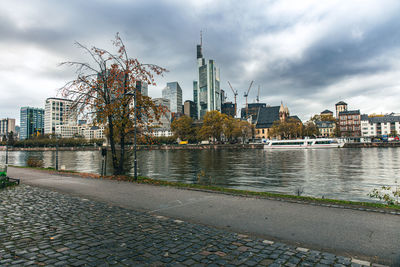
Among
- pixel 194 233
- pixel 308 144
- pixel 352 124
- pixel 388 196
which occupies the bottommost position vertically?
pixel 194 233

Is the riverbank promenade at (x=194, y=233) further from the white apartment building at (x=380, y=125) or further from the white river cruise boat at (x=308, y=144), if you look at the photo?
the white apartment building at (x=380, y=125)

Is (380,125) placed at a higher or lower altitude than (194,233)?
higher

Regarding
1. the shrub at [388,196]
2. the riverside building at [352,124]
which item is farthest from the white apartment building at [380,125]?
the shrub at [388,196]

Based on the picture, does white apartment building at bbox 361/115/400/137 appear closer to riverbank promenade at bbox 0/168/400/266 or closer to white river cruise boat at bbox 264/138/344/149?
white river cruise boat at bbox 264/138/344/149

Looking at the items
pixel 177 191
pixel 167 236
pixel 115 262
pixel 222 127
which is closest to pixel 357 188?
pixel 177 191

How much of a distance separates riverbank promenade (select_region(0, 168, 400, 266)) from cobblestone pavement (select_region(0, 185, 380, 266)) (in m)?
0.02

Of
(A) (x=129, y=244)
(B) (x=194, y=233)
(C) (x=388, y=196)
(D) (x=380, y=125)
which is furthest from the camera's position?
(D) (x=380, y=125)

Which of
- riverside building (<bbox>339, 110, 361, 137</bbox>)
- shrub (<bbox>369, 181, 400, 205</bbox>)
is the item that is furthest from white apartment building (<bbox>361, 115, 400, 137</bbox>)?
shrub (<bbox>369, 181, 400, 205</bbox>)

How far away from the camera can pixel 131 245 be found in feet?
19.9

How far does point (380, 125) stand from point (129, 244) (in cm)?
19576

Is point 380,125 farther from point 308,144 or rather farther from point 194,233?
point 194,233

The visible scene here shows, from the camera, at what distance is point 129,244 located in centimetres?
614

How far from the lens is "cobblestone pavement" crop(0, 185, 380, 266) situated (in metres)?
5.23

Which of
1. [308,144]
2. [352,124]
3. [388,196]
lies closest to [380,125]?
[352,124]
